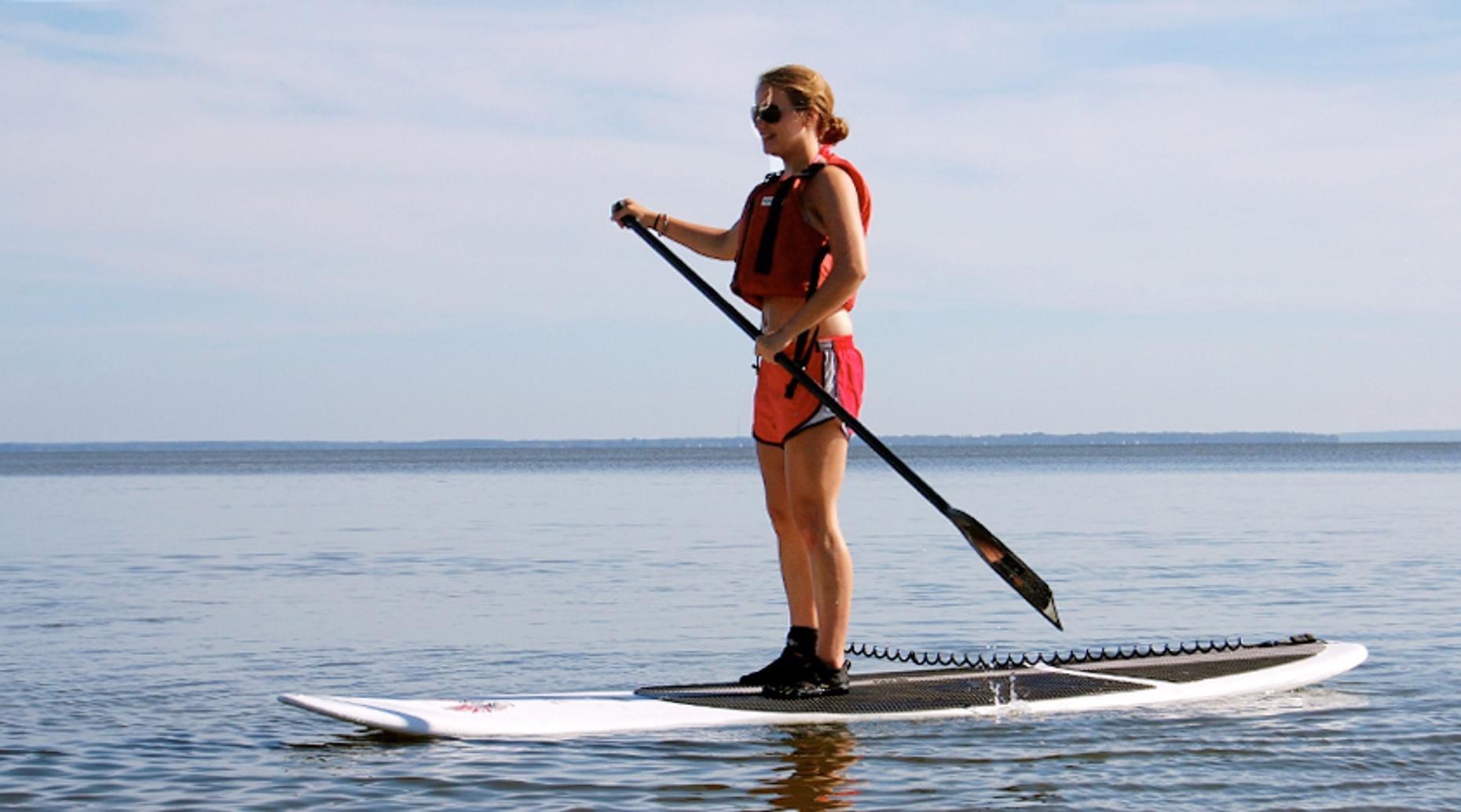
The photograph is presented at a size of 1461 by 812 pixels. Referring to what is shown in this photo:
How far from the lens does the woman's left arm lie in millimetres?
5441

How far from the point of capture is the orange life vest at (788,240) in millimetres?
5605

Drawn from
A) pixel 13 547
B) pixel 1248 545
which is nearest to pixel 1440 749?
pixel 1248 545

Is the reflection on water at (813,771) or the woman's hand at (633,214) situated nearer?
the reflection on water at (813,771)

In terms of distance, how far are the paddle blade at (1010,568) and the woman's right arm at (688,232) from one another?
4.42ft

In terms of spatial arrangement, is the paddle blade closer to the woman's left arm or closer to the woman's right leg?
the woman's right leg

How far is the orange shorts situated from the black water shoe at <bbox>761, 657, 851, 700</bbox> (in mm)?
877

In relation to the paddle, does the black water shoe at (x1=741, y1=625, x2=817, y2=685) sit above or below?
below

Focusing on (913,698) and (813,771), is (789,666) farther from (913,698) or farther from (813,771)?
(813,771)

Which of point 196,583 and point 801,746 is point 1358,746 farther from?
point 196,583

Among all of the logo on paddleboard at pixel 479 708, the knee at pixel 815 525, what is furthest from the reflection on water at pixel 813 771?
the logo on paddleboard at pixel 479 708

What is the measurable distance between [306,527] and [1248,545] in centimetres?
1239

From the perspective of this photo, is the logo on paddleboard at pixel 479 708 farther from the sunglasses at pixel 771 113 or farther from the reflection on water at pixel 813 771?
the sunglasses at pixel 771 113

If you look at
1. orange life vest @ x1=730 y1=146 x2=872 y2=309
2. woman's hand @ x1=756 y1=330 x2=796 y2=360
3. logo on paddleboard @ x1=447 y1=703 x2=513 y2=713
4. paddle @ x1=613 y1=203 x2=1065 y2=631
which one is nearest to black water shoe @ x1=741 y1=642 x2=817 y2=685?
paddle @ x1=613 y1=203 x2=1065 y2=631

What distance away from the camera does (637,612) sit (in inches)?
421
